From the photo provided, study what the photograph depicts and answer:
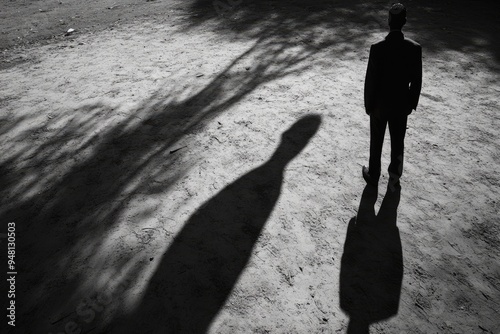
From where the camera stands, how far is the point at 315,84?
19.0ft

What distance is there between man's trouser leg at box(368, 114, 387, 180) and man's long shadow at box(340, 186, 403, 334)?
30 centimetres

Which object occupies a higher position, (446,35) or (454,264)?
(446,35)

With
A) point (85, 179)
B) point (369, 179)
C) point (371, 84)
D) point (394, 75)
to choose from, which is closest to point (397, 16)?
point (394, 75)

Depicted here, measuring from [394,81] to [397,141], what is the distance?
645mm

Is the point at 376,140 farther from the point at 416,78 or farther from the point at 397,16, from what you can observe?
the point at 397,16

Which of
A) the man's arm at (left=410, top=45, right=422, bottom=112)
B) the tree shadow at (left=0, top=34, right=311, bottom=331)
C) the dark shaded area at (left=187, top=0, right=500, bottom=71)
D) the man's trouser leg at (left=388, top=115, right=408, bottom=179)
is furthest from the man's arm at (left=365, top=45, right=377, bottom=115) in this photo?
the dark shaded area at (left=187, top=0, right=500, bottom=71)

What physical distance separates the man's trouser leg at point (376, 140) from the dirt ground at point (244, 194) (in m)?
0.23

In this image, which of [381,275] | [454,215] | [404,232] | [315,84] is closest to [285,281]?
[381,275]

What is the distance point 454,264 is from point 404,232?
1.59 ft

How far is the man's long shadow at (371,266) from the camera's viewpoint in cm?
263

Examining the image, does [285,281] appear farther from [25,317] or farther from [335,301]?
[25,317]

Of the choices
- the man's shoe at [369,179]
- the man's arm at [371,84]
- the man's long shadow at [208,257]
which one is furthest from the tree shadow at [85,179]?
the man's arm at [371,84]

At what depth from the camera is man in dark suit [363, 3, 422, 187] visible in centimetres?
312

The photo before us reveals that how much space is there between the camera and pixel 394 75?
322 cm
